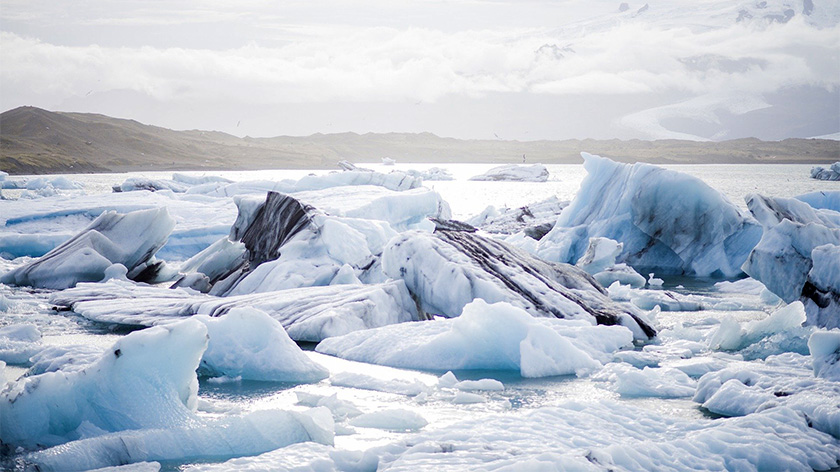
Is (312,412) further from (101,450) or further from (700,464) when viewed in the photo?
(700,464)

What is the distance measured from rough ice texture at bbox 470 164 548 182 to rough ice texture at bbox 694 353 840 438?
201 ft

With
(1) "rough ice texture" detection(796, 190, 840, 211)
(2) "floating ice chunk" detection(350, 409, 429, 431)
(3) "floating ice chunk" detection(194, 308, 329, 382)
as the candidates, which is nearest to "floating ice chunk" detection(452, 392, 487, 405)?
(2) "floating ice chunk" detection(350, 409, 429, 431)

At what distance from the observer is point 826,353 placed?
→ 6715mm

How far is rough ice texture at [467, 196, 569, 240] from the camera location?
2067 cm

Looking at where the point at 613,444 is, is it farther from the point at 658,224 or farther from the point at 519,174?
the point at 519,174

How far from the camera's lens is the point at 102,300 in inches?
417

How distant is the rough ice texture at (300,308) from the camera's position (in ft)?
29.1

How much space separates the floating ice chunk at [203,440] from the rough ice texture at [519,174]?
63.5 meters

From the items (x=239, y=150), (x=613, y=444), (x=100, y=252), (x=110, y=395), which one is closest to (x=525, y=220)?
(x=100, y=252)

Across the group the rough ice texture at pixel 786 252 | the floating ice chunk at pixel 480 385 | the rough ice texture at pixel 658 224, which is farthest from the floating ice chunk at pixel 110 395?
the rough ice texture at pixel 658 224

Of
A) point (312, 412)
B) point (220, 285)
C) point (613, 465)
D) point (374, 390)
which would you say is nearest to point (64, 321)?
point (220, 285)

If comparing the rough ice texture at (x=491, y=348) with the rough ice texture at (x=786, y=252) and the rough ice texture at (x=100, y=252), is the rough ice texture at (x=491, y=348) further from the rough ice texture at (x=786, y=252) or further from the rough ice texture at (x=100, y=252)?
the rough ice texture at (x=100, y=252)

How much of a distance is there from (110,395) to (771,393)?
4.95m

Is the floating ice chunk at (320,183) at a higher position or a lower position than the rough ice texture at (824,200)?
higher
